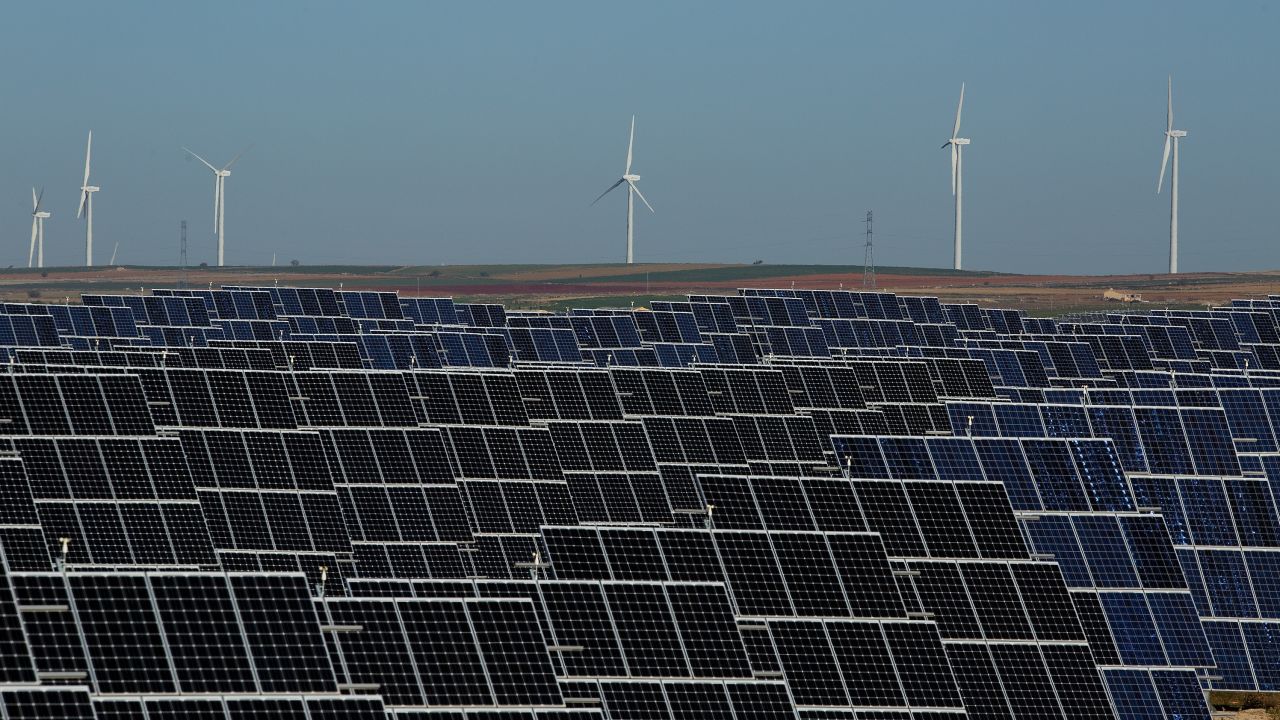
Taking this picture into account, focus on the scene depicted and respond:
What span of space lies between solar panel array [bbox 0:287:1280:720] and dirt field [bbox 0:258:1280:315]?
107 m

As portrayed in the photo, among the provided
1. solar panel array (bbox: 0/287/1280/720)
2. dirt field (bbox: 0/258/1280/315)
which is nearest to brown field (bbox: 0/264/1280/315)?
dirt field (bbox: 0/258/1280/315)

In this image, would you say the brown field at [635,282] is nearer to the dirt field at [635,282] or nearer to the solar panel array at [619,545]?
the dirt field at [635,282]

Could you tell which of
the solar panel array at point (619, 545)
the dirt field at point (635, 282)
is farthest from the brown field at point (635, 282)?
the solar panel array at point (619, 545)

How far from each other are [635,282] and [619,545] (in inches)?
6070

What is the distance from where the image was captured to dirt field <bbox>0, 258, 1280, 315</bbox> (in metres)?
148

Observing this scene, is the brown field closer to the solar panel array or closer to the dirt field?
the dirt field

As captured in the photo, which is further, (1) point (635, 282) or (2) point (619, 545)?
(1) point (635, 282)

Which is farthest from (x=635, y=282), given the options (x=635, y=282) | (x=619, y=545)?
(x=619, y=545)

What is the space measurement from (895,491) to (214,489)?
7.91m

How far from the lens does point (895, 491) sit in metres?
19.5

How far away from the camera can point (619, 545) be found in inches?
662

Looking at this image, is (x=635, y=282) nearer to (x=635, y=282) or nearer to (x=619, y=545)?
(x=635, y=282)

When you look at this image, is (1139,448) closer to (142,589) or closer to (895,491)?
(895,491)

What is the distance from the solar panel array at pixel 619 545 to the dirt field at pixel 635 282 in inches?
4227
